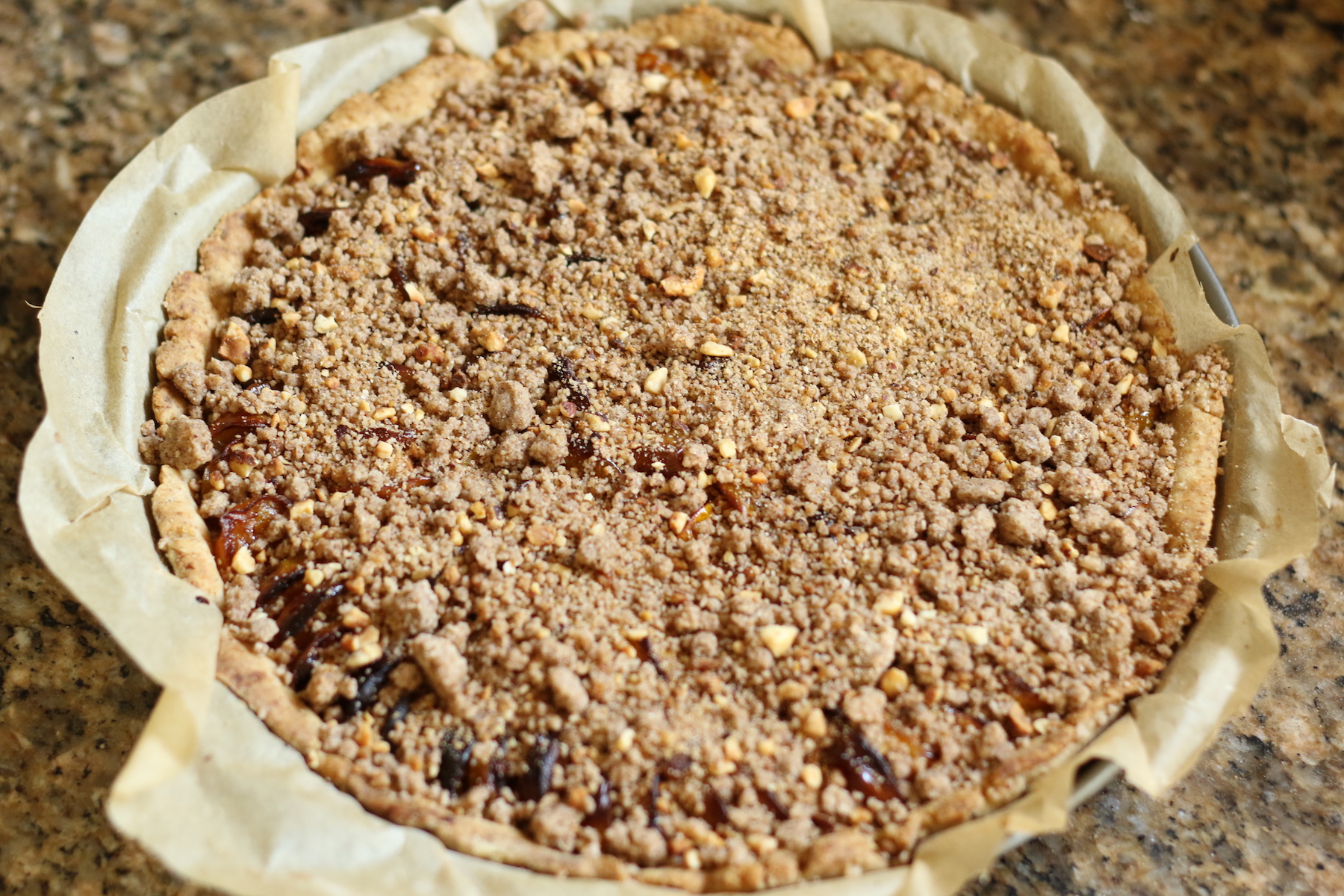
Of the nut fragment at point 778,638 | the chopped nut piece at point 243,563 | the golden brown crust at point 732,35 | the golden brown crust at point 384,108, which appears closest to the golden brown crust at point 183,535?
the chopped nut piece at point 243,563

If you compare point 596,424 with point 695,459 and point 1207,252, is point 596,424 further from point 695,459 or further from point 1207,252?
point 1207,252

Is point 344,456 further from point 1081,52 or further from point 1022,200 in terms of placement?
point 1081,52

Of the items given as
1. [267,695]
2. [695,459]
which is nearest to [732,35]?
[695,459]

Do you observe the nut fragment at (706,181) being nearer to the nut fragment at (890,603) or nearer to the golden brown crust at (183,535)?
the nut fragment at (890,603)

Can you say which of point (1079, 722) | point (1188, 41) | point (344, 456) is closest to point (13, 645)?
point (344, 456)

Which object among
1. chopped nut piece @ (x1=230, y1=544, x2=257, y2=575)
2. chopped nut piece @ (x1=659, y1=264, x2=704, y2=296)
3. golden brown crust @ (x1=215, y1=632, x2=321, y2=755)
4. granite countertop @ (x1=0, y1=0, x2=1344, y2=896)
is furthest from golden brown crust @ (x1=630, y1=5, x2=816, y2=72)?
golden brown crust @ (x1=215, y1=632, x2=321, y2=755)
